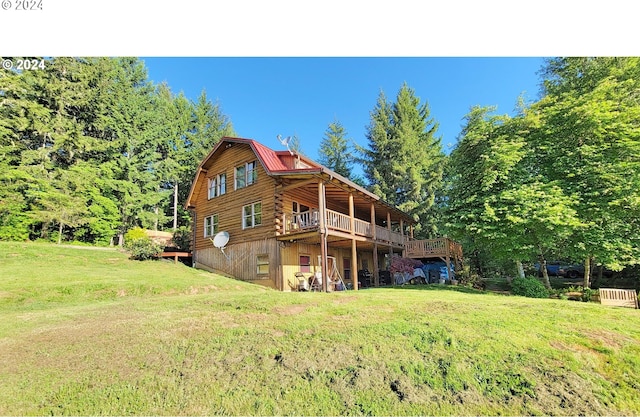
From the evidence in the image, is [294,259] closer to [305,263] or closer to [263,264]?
[305,263]

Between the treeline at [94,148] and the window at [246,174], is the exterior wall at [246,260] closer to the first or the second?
the window at [246,174]

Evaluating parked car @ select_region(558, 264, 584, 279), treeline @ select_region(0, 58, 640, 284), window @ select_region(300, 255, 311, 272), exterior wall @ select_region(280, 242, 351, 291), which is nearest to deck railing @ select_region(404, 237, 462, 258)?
treeline @ select_region(0, 58, 640, 284)

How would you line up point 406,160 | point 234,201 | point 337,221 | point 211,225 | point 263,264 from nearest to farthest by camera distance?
point 337,221, point 263,264, point 234,201, point 211,225, point 406,160

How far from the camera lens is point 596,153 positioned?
1210cm

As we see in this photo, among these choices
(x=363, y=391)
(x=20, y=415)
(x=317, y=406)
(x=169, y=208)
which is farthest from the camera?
(x=169, y=208)

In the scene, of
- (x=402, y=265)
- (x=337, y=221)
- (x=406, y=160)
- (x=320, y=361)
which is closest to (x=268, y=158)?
(x=337, y=221)

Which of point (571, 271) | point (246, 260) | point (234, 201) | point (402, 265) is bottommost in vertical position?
point (571, 271)

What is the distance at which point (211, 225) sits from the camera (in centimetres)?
1866

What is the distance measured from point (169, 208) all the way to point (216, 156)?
55.6ft

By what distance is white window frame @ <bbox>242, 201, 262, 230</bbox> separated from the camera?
51.2ft

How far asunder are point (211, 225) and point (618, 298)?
18.4 m

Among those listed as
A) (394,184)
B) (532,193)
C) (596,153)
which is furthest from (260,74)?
(394,184)

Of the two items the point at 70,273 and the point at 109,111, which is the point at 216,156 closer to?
the point at 70,273

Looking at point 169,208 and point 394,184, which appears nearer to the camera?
point 394,184
